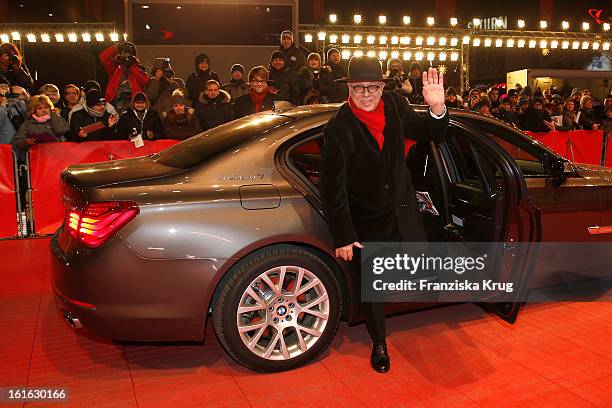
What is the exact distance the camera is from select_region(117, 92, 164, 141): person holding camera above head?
25.2ft

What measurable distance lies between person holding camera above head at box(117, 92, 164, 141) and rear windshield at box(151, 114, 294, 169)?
12.5 feet

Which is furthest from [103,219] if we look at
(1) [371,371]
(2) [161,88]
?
(2) [161,88]

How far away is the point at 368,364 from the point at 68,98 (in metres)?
6.08

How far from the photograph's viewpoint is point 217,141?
12.3 ft

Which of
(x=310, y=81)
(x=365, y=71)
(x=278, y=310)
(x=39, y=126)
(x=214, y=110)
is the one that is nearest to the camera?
(x=365, y=71)

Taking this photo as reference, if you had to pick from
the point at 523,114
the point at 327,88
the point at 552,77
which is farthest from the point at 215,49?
the point at 552,77

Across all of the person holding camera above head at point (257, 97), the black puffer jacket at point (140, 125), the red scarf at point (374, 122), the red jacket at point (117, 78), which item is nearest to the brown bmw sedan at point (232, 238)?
the red scarf at point (374, 122)

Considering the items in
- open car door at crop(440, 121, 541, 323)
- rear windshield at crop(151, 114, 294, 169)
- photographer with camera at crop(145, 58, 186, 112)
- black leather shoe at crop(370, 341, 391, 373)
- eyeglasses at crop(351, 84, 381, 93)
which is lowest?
black leather shoe at crop(370, 341, 391, 373)

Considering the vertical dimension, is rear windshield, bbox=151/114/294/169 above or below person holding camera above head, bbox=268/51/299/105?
below

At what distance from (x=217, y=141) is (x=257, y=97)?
13.2 feet

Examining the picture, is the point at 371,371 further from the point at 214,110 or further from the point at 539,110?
the point at 539,110

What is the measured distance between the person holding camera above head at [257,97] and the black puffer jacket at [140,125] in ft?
3.34

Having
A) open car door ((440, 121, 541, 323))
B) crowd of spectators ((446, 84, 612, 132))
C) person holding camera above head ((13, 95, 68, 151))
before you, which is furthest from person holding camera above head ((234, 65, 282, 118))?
open car door ((440, 121, 541, 323))

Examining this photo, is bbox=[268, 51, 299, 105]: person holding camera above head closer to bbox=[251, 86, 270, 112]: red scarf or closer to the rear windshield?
bbox=[251, 86, 270, 112]: red scarf
